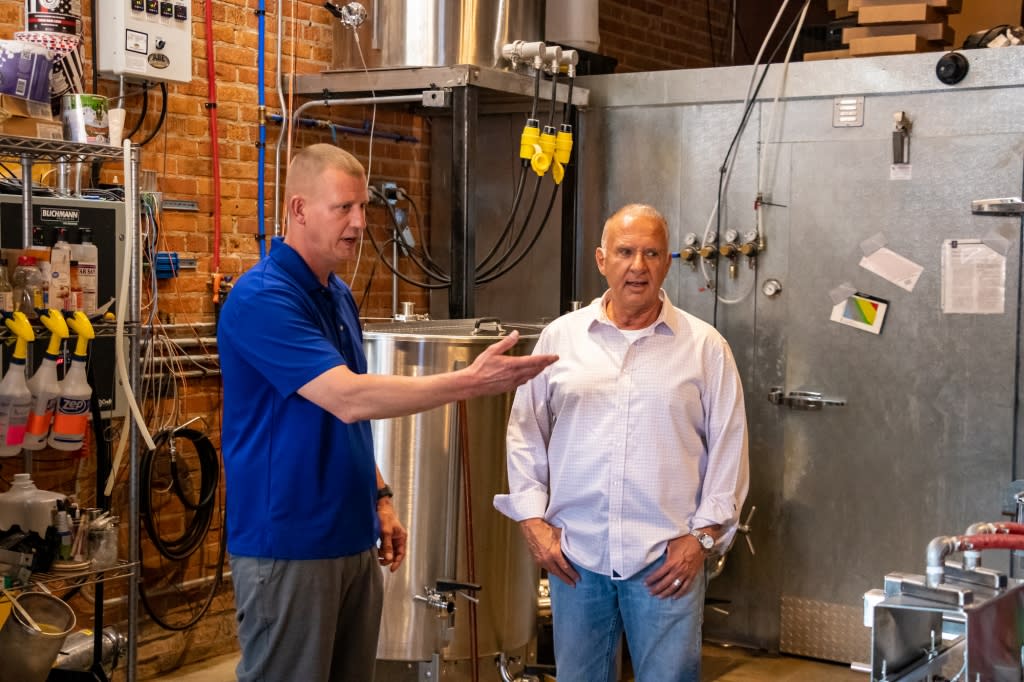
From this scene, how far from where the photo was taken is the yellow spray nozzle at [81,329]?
3469mm

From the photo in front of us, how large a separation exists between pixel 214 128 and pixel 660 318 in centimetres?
237

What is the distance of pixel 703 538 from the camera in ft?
9.09

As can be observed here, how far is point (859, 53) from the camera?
478 centimetres

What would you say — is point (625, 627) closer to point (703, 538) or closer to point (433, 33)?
point (703, 538)

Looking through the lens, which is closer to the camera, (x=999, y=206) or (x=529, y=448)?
(x=529, y=448)

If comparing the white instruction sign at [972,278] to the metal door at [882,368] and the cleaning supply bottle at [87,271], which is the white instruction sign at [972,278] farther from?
the cleaning supply bottle at [87,271]

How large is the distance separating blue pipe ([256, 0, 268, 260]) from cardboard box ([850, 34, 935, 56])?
2275mm

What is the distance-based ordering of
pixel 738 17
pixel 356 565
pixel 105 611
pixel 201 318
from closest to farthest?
1. pixel 356 565
2. pixel 105 611
3. pixel 201 318
4. pixel 738 17

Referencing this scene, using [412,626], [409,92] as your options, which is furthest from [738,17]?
[412,626]

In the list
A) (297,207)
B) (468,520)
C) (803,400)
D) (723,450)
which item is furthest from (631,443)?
(803,400)

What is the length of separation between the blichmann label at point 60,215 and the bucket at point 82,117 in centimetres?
26

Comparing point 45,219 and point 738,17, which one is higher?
point 738,17

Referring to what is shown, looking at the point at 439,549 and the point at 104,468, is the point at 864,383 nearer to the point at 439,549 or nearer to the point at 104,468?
the point at 439,549

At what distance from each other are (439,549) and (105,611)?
1.24m
